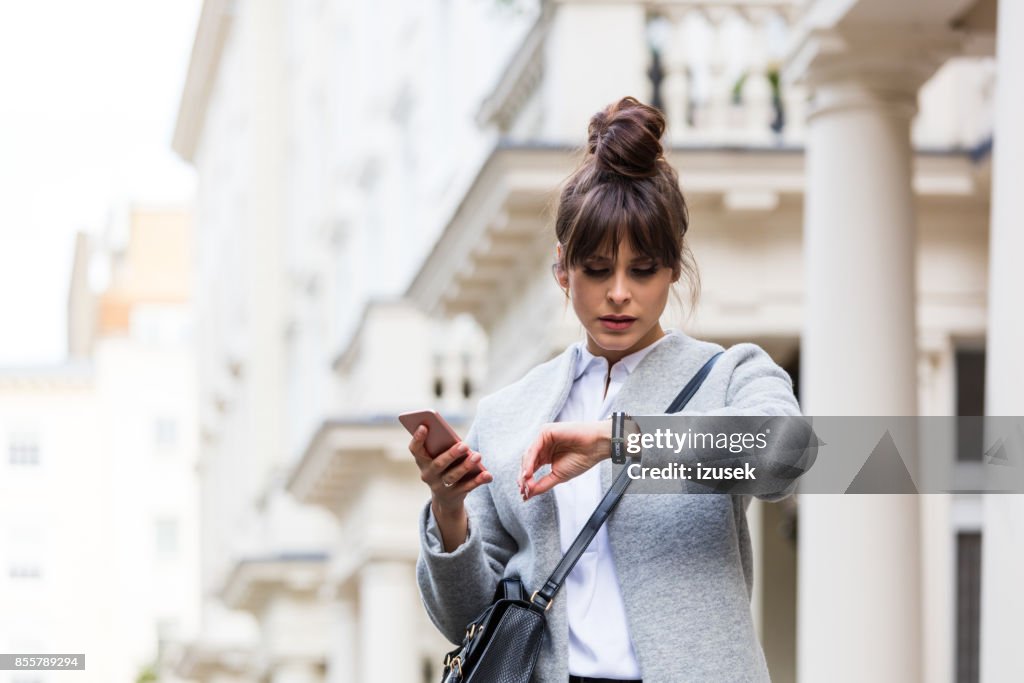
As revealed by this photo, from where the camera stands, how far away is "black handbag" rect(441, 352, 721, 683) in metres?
3.19

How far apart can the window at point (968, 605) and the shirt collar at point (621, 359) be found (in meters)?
8.30

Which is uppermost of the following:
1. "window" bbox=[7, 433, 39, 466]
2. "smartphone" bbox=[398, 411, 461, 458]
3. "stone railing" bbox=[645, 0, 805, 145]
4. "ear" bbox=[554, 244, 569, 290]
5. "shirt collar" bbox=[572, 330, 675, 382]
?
"stone railing" bbox=[645, 0, 805, 145]

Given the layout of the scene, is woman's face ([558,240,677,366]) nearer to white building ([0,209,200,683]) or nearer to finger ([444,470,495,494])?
finger ([444,470,495,494])

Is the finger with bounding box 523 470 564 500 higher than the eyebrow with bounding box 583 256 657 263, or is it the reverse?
the eyebrow with bounding box 583 256 657 263

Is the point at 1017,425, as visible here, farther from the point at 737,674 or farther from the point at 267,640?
the point at 267,640

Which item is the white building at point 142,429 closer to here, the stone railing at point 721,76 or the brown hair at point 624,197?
the stone railing at point 721,76

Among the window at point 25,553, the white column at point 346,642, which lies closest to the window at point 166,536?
the white column at point 346,642

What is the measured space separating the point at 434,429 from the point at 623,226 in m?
0.45

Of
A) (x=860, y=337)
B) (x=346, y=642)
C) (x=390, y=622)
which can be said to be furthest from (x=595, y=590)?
(x=346, y=642)

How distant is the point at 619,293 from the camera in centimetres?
319

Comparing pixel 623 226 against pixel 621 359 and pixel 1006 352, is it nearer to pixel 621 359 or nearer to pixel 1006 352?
pixel 621 359

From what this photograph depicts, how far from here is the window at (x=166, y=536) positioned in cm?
6588

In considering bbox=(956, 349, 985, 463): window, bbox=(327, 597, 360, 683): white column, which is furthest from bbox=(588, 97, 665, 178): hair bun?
bbox=(327, 597, 360, 683): white column

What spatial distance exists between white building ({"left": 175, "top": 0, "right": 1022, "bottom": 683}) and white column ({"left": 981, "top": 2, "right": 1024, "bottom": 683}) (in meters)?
0.02
